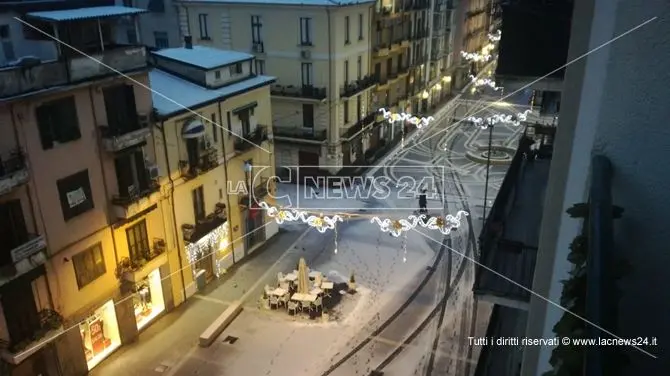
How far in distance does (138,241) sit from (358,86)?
2275 cm

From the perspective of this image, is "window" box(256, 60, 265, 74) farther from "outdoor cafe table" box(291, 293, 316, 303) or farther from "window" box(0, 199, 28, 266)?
"window" box(0, 199, 28, 266)

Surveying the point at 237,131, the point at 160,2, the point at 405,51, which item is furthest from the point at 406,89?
the point at 237,131

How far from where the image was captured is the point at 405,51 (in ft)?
159

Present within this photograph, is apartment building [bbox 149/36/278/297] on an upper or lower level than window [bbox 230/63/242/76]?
lower

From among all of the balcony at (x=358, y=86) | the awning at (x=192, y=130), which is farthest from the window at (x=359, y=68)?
the awning at (x=192, y=130)

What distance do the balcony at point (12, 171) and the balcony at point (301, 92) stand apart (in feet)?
73.9

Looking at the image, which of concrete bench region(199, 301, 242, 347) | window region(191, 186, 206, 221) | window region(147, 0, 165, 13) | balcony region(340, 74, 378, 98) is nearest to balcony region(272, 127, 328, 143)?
balcony region(340, 74, 378, 98)

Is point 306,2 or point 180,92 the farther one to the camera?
point 306,2

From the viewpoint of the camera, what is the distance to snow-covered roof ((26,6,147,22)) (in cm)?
1742

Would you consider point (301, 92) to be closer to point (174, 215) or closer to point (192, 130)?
point (192, 130)

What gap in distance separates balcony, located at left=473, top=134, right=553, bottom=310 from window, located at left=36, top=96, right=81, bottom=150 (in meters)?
15.1

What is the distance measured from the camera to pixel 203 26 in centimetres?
3950

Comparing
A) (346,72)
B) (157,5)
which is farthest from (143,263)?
(157,5)

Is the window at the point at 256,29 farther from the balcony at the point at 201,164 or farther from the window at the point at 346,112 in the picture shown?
the balcony at the point at 201,164
